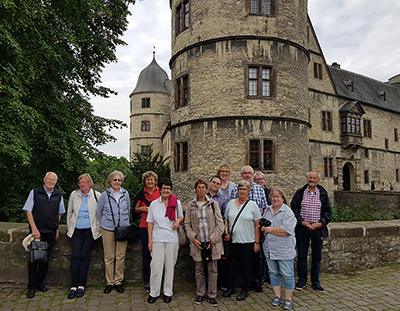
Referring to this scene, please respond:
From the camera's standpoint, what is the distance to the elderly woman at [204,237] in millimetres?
4395

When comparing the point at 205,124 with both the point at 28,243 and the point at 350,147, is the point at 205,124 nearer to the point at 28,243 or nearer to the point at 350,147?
the point at 28,243

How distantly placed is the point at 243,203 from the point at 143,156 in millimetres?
20282

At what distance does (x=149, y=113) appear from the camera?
4131 cm

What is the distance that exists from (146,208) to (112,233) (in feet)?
2.04

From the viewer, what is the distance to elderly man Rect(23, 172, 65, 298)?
4.54 metres

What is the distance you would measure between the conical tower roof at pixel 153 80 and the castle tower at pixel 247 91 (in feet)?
90.5

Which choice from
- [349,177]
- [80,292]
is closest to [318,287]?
[80,292]

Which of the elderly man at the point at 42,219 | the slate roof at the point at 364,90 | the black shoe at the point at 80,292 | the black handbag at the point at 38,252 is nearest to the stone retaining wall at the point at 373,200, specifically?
the slate roof at the point at 364,90

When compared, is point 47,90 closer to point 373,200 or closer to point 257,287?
point 257,287

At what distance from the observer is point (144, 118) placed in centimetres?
4159

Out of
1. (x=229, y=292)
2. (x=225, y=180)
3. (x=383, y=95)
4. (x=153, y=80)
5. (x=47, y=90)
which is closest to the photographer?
(x=229, y=292)

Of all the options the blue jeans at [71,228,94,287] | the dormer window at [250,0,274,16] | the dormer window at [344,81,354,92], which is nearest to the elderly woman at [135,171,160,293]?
the blue jeans at [71,228,94,287]

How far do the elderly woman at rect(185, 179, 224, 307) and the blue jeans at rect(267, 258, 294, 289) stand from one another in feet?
2.53

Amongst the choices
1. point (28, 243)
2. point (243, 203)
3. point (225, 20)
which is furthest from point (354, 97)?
point (28, 243)
